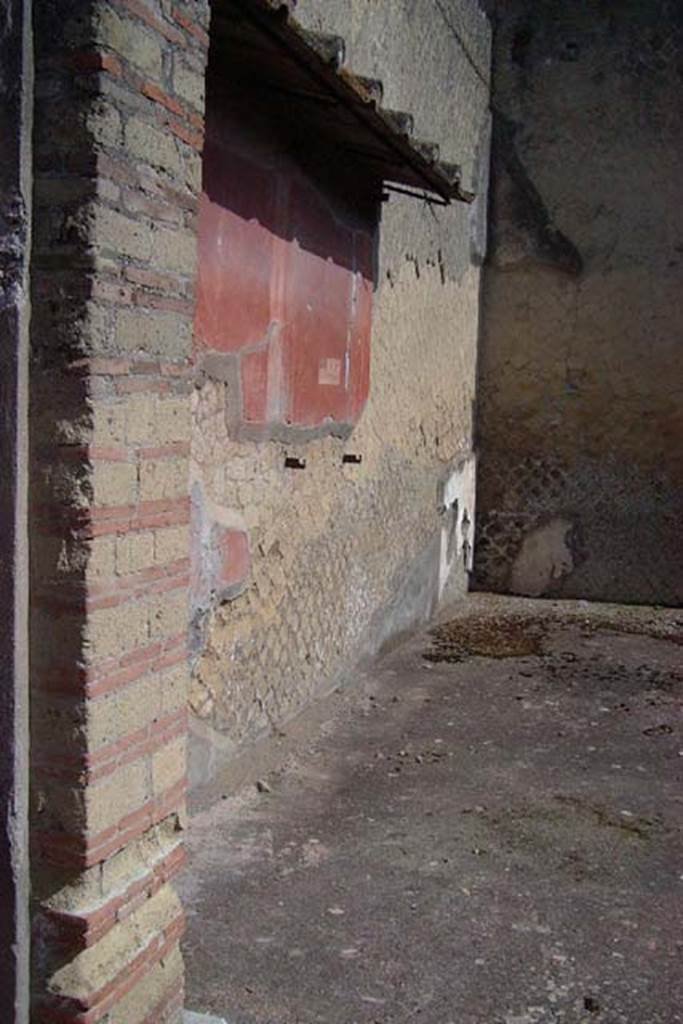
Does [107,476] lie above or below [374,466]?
above

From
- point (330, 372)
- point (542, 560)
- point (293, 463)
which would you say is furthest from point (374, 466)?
point (542, 560)

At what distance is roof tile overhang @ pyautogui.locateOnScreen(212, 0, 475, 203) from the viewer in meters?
2.96

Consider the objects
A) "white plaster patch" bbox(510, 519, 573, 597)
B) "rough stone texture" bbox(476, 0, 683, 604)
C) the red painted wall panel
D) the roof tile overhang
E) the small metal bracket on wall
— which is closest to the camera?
the roof tile overhang

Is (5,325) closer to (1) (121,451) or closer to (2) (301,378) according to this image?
(1) (121,451)

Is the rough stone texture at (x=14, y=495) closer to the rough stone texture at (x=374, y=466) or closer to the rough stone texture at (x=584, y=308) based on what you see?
the rough stone texture at (x=374, y=466)

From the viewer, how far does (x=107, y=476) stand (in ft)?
6.79

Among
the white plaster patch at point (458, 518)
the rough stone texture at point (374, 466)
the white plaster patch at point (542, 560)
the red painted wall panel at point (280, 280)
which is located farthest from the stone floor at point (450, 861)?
the white plaster patch at point (542, 560)

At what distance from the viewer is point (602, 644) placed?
22.2 feet

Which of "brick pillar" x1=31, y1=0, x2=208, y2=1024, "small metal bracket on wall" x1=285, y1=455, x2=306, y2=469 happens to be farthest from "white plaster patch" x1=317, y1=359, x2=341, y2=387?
"brick pillar" x1=31, y1=0, x2=208, y2=1024

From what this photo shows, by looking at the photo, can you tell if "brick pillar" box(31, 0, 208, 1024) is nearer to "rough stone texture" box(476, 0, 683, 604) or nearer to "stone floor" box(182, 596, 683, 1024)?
"stone floor" box(182, 596, 683, 1024)

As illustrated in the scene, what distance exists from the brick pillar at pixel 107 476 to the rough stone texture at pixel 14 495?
0.08ft

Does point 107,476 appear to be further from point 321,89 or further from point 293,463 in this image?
point 293,463

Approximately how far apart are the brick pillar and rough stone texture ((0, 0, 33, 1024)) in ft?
0.08

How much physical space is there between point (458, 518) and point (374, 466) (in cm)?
217
